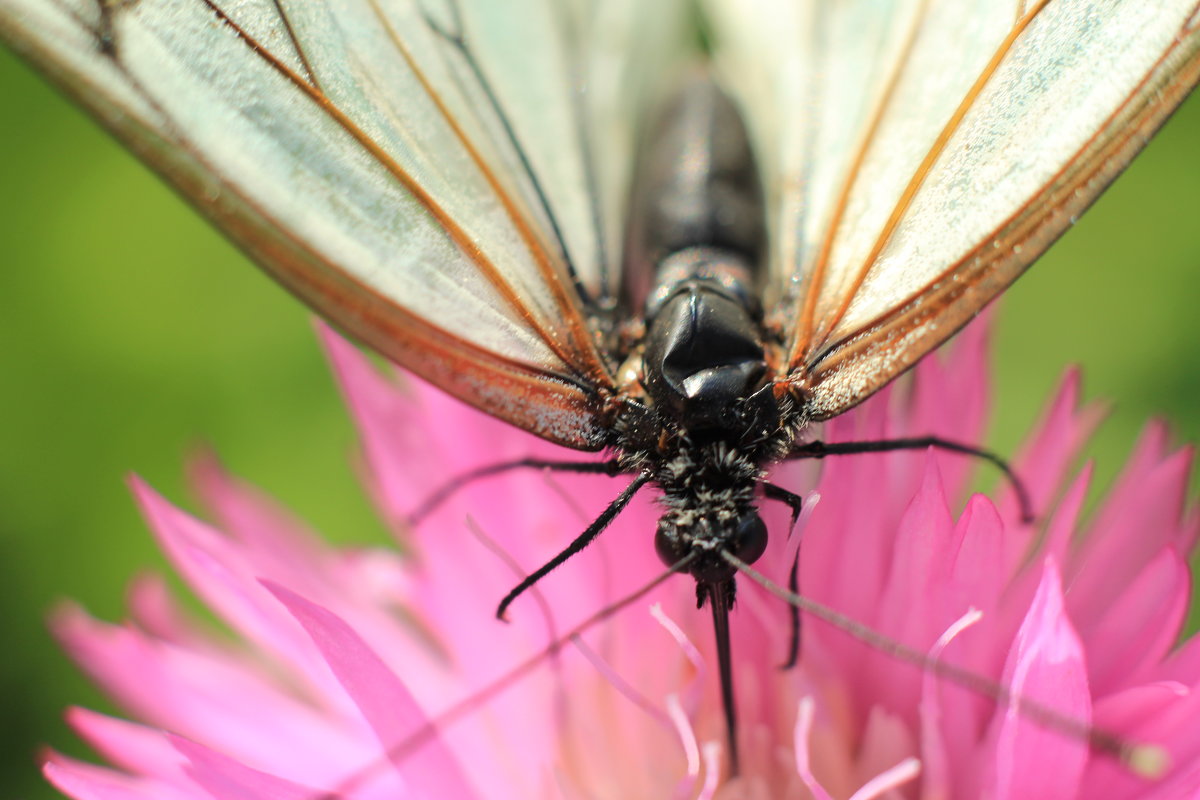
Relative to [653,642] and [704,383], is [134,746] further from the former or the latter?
[704,383]

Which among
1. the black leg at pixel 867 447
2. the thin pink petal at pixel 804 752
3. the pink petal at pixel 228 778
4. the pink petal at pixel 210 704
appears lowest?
the pink petal at pixel 228 778

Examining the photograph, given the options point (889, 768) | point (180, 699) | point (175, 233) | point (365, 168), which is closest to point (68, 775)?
point (180, 699)

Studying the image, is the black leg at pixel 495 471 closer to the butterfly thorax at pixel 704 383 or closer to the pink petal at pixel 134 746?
the butterfly thorax at pixel 704 383

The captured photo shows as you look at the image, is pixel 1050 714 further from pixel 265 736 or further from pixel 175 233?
pixel 175 233

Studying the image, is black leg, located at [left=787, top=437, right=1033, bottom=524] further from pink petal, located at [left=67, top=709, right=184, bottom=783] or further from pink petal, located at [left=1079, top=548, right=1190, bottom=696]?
pink petal, located at [left=67, top=709, right=184, bottom=783]

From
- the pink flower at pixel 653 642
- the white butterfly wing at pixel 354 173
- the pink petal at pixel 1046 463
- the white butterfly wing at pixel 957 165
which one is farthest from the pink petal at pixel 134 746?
the pink petal at pixel 1046 463

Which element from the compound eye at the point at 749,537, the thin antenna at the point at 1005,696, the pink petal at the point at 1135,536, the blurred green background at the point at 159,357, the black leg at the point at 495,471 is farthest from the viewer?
the blurred green background at the point at 159,357
